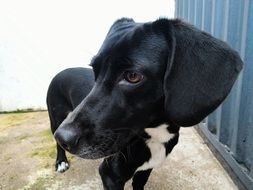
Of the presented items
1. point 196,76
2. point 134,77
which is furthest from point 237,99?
point 134,77

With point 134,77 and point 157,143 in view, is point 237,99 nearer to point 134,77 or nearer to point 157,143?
point 157,143

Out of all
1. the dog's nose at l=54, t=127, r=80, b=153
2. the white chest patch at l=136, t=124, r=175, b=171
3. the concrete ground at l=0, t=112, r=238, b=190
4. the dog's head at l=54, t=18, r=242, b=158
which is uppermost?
the dog's head at l=54, t=18, r=242, b=158

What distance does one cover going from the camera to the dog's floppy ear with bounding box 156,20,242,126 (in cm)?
171

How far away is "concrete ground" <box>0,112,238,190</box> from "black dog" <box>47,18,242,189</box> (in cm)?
144

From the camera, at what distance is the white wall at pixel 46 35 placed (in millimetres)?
4953

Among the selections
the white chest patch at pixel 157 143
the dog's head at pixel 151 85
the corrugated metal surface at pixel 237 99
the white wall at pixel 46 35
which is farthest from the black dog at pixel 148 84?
the white wall at pixel 46 35

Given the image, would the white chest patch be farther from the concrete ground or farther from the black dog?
the concrete ground

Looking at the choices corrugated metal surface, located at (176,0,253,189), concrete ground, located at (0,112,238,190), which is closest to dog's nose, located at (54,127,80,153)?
concrete ground, located at (0,112,238,190)

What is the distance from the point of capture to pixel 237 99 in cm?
300

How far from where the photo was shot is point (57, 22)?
4996 millimetres

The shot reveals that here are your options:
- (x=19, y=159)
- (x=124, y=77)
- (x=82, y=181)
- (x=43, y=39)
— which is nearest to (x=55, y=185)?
(x=82, y=181)

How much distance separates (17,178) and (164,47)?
2182 millimetres

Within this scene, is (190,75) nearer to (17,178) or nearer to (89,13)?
(17,178)

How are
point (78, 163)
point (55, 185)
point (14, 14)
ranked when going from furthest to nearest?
point (14, 14)
point (78, 163)
point (55, 185)
